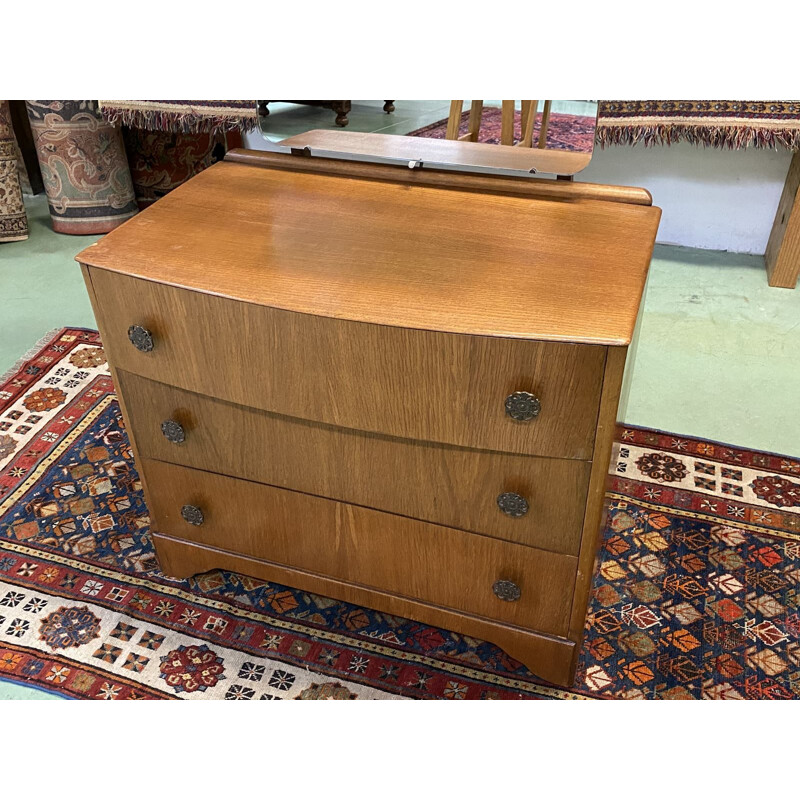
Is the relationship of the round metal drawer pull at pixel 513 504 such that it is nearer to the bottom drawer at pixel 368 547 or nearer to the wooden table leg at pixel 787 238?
the bottom drawer at pixel 368 547

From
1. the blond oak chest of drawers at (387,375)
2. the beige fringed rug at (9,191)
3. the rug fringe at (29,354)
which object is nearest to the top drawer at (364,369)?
the blond oak chest of drawers at (387,375)

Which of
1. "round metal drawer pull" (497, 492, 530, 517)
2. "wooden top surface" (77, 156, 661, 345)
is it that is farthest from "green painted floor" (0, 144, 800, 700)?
"round metal drawer pull" (497, 492, 530, 517)

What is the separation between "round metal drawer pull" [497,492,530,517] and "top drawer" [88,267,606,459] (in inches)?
3.4

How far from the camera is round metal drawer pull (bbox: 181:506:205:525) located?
1371mm

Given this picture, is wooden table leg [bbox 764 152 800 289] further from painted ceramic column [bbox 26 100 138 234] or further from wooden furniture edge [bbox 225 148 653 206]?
painted ceramic column [bbox 26 100 138 234]

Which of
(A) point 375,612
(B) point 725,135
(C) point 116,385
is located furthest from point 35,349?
(B) point 725,135

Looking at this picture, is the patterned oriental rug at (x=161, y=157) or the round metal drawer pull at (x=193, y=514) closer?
the round metal drawer pull at (x=193, y=514)

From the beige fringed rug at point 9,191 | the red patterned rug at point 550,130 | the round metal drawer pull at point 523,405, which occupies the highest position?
the red patterned rug at point 550,130

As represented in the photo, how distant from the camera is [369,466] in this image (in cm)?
117

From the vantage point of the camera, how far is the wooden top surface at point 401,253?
0.99m

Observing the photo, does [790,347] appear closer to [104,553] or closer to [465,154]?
[465,154]

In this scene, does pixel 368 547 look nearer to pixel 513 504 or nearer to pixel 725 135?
pixel 513 504

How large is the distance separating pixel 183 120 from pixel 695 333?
4.99 feet

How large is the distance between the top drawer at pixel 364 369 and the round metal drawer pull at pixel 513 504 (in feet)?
0.29
